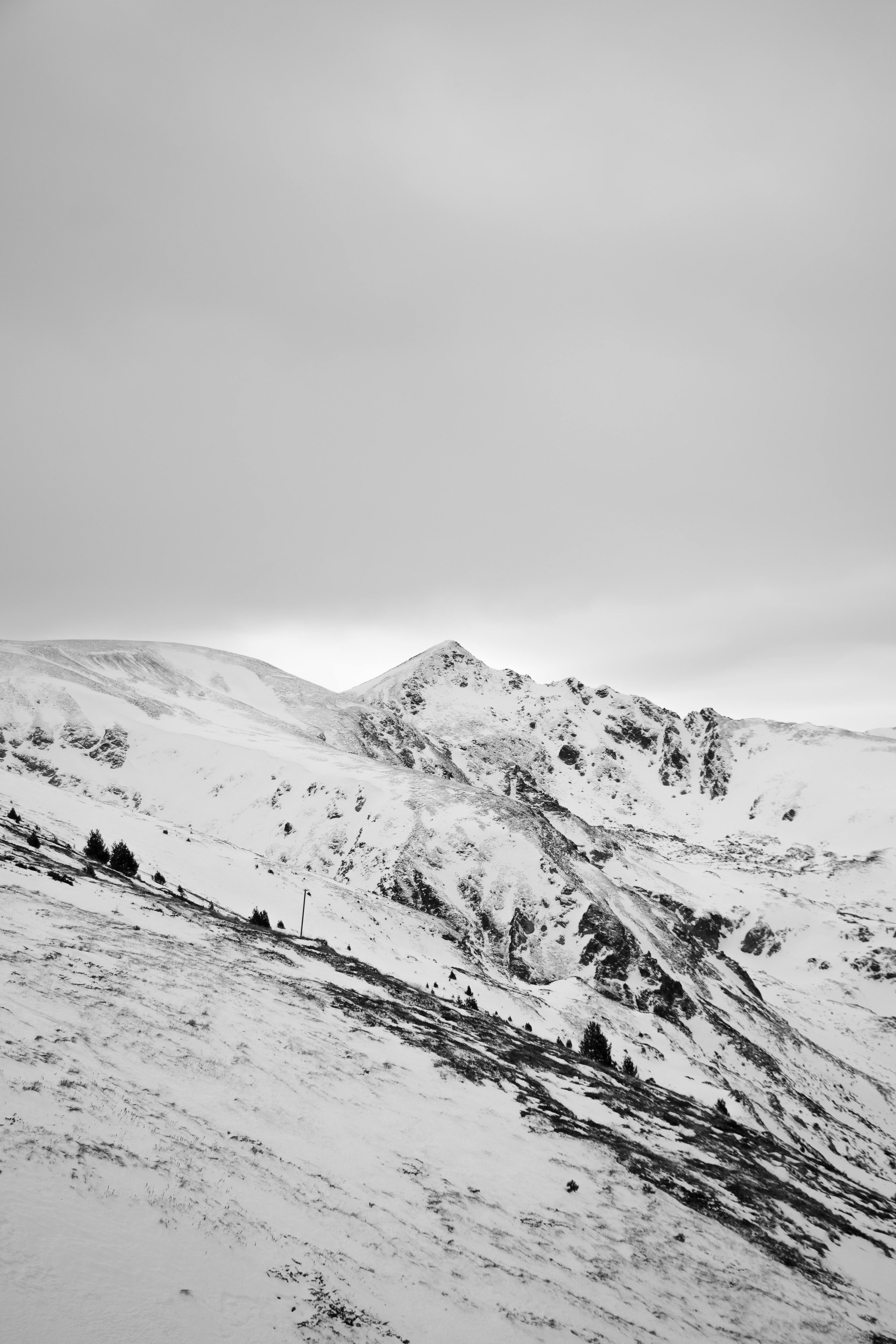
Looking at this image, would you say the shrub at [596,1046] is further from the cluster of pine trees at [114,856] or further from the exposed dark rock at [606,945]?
the exposed dark rock at [606,945]

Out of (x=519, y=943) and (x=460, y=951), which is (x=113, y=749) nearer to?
(x=519, y=943)

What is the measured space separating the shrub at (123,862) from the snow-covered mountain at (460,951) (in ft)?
5.17

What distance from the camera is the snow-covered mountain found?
1309cm

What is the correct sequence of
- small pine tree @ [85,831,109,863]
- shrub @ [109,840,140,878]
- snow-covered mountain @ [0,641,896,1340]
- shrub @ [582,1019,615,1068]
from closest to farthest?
snow-covered mountain @ [0,641,896,1340]
shrub @ [582,1019,615,1068]
shrub @ [109,840,140,878]
small pine tree @ [85,831,109,863]

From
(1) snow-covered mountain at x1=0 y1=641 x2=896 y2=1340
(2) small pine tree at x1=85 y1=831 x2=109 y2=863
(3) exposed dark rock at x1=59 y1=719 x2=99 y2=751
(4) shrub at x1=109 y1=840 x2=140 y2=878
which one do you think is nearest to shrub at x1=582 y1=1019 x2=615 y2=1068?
(1) snow-covered mountain at x1=0 y1=641 x2=896 y2=1340

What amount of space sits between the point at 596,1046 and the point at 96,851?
23.9 m

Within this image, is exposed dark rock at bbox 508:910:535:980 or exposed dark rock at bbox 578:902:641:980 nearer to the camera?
exposed dark rock at bbox 508:910:535:980

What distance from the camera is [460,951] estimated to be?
145 feet

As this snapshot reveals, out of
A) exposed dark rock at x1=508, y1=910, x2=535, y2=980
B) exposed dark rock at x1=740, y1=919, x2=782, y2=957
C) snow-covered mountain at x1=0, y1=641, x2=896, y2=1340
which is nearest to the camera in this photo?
snow-covered mountain at x1=0, y1=641, x2=896, y2=1340

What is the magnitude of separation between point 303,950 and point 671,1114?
44.1ft

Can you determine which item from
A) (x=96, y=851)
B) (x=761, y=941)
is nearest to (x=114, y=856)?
(x=96, y=851)

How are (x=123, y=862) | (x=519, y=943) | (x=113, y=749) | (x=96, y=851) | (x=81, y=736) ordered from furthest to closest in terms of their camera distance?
(x=113, y=749) → (x=81, y=736) → (x=519, y=943) → (x=96, y=851) → (x=123, y=862)

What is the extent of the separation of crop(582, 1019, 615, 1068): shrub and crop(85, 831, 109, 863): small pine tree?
2284 centimetres

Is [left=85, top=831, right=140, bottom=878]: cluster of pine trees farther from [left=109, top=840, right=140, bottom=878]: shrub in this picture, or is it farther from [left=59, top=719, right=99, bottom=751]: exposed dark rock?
[left=59, top=719, right=99, bottom=751]: exposed dark rock
